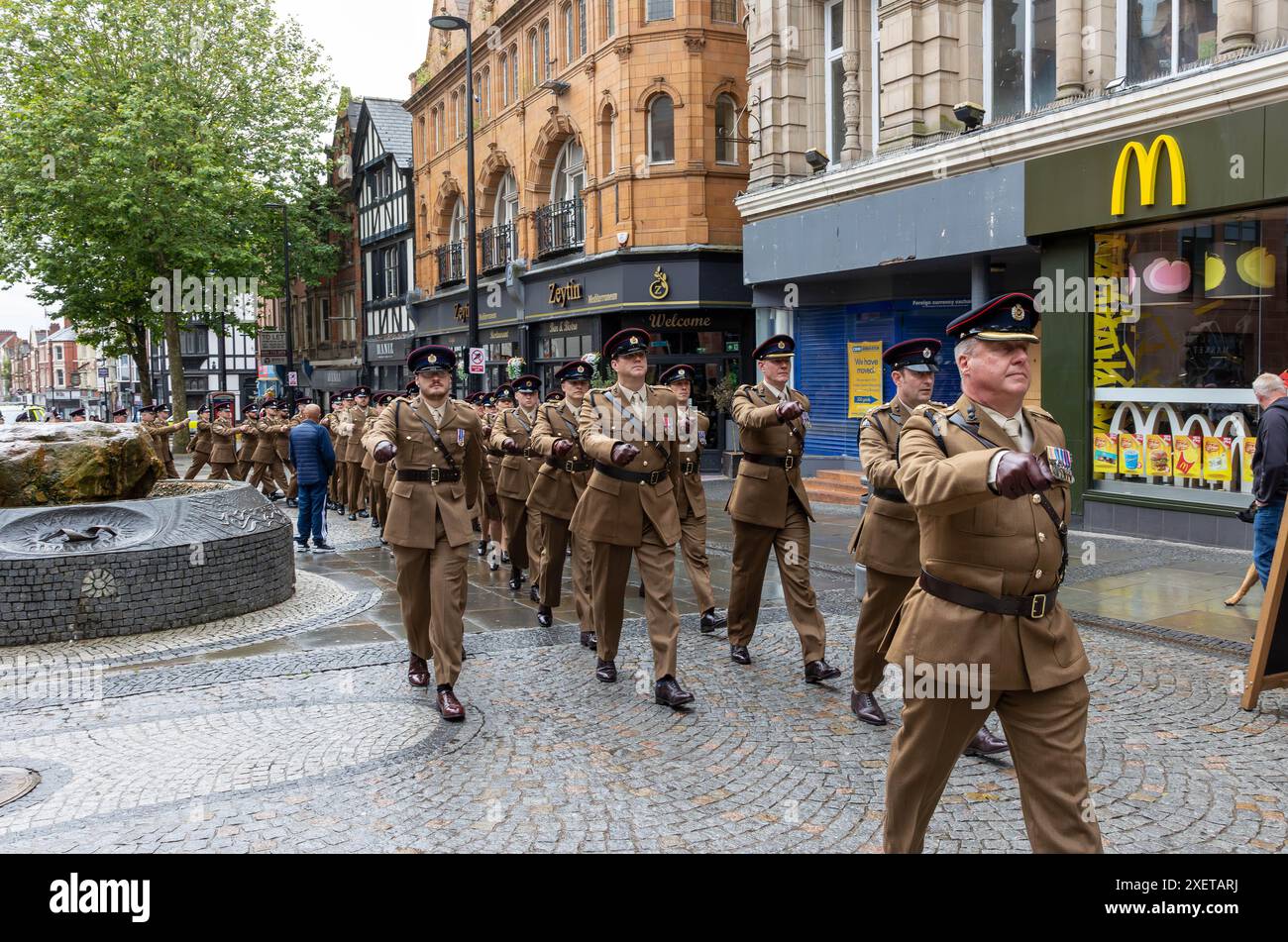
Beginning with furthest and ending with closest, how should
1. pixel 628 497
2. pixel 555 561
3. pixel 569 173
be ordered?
pixel 569 173 → pixel 555 561 → pixel 628 497

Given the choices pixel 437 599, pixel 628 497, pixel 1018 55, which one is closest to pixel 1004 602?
pixel 628 497

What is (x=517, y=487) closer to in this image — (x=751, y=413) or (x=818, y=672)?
(x=751, y=413)

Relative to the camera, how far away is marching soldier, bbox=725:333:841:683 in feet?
23.3

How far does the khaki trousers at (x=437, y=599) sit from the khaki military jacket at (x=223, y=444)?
48.3ft

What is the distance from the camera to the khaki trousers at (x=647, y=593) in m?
6.61

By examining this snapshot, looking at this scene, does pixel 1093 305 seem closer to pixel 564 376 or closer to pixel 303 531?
pixel 564 376

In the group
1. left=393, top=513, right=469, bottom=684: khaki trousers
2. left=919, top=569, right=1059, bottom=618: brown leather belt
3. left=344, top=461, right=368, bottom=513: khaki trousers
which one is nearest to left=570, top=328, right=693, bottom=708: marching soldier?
left=393, top=513, right=469, bottom=684: khaki trousers

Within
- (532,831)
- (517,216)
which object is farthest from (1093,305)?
(517,216)

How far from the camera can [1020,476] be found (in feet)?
10.1

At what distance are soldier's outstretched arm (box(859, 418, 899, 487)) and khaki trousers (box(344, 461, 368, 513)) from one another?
13.1 meters

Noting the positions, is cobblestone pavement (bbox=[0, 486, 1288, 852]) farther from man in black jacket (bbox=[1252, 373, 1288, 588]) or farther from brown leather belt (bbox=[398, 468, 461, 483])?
brown leather belt (bbox=[398, 468, 461, 483])

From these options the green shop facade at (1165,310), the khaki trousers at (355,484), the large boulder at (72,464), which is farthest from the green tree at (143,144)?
the green shop facade at (1165,310)

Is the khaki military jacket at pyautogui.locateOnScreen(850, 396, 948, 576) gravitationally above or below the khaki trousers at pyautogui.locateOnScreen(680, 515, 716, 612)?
above

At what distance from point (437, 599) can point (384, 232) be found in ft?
136
